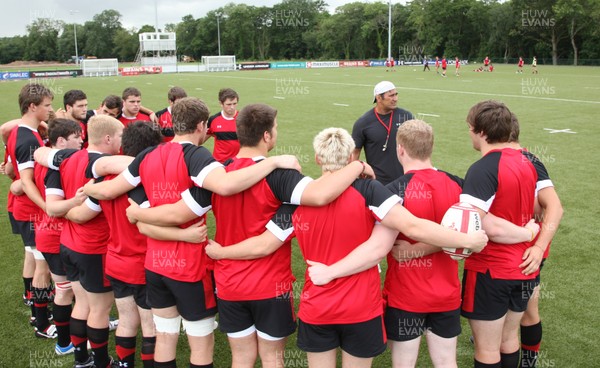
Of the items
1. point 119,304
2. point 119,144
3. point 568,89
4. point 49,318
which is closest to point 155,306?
point 119,304

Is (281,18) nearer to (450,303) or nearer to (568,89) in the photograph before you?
(568,89)

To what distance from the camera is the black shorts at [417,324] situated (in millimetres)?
3291

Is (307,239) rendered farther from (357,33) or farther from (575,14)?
(357,33)

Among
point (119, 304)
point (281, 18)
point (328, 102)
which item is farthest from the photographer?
point (281, 18)

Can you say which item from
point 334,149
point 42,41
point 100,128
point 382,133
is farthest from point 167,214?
point 42,41

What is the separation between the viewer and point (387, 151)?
624 cm

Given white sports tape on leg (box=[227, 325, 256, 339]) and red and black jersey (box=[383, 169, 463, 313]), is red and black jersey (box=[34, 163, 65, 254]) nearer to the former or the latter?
white sports tape on leg (box=[227, 325, 256, 339])

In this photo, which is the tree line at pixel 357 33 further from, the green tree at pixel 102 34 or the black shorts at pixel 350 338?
the black shorts at pixel 350 338

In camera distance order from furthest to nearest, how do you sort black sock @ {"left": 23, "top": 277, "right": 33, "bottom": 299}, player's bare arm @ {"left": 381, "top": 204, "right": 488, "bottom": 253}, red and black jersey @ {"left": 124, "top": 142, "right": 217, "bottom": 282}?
black sock @ {"left": 23, "top": 277, "right": 33, "bottom": 299} < red and black jersey @ {"left": 124, "top": 142, "right": 217, "bottom": 282} < player's bare arm @ {"left": 381, "top": 204, "right": 488, "bottom": 253}

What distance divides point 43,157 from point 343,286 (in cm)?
299

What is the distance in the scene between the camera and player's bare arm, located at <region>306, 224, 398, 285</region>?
9.92ft

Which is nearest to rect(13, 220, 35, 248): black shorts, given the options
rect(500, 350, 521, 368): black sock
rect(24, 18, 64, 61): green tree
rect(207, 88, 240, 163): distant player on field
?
rect(207, 88, 240, 163): distant player on field

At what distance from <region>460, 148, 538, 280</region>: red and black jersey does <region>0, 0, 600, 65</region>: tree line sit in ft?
234

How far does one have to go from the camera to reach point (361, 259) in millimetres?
3021
